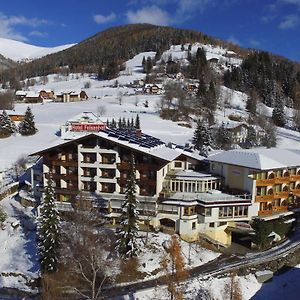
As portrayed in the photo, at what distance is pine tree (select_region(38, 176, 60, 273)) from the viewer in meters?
36.5

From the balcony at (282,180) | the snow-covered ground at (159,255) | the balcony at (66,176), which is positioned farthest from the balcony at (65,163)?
the balcony at (282,180)

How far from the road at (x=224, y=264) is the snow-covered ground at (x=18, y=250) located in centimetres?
853

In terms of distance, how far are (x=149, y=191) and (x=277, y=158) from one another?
16.7 meters

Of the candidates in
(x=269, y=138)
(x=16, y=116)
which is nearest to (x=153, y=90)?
(x=16, y=116)

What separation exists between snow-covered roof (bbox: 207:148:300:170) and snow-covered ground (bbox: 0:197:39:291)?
24.0 meters

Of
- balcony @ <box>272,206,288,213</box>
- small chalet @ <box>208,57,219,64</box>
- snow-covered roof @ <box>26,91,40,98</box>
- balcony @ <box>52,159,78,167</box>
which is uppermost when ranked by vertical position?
small chalet @ <box>208,57,219,64</box>

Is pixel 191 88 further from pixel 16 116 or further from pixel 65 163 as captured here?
pixel 65 163

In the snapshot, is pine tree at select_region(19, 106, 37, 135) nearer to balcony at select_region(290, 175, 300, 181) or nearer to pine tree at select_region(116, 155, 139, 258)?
pine tree at select_region(116, 155, 139, 258)

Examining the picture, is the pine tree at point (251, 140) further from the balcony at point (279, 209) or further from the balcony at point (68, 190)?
the balcony at point (68, 190)

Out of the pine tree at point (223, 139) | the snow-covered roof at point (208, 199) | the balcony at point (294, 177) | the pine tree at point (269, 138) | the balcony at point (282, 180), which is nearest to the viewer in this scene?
the snow-covered roof at point (208, 199)

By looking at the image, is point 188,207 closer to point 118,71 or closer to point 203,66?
point 203,66

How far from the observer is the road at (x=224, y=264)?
36.1 metres

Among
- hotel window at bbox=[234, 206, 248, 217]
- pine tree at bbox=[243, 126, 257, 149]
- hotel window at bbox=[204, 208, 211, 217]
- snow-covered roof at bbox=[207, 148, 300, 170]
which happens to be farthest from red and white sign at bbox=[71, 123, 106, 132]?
pine tree at bbox=[243, 126, 257, 149]

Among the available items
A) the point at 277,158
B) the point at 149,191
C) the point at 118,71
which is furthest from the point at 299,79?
the point at 149,191
